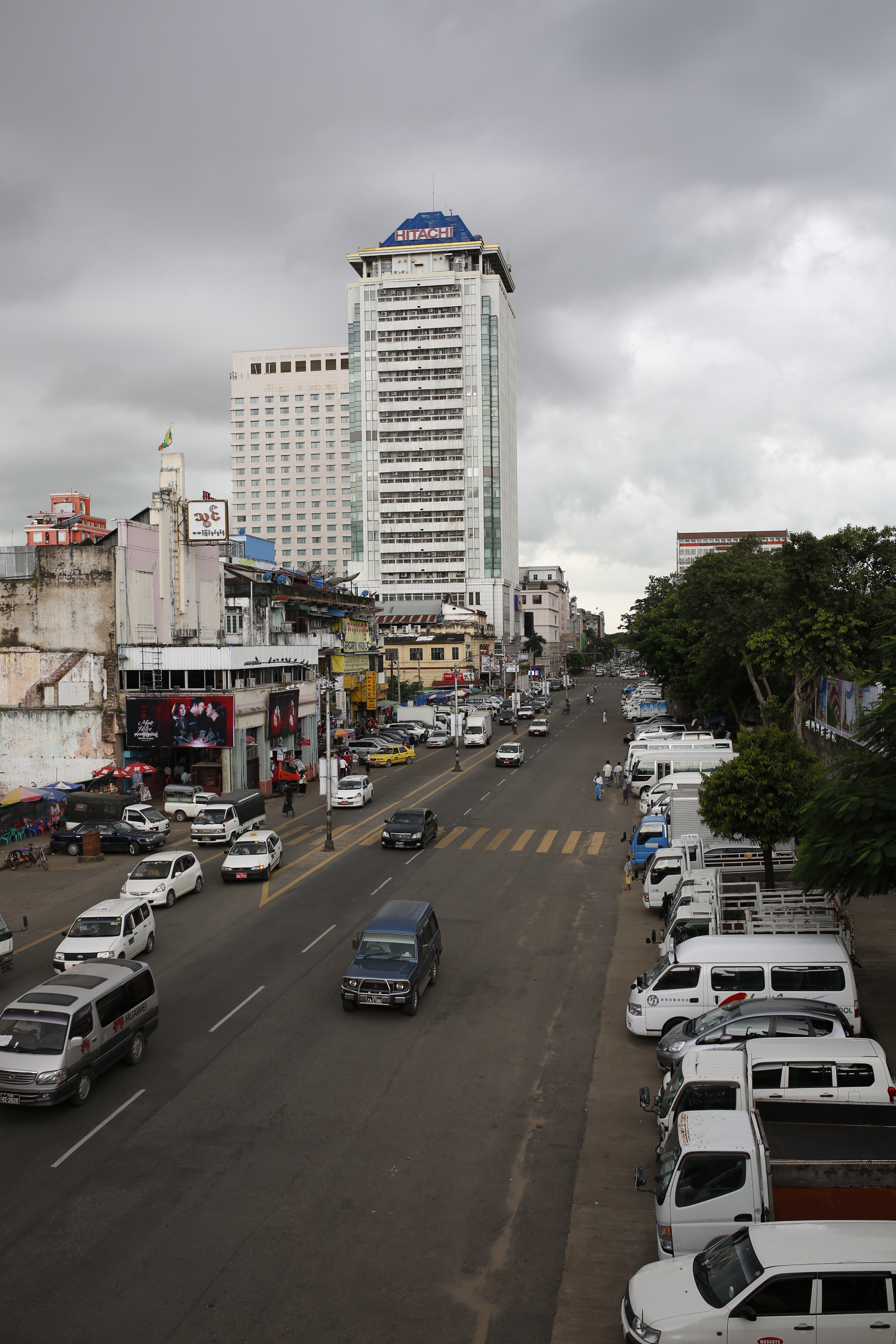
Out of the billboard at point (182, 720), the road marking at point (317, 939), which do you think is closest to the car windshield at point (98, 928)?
the road marking at point (317, 939)

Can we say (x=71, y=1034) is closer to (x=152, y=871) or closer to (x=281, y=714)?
(x=152, y=871)

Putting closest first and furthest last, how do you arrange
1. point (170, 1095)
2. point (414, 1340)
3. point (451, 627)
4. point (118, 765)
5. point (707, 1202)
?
1. point (414, 1340)
2. point (707, 1202)
3. point (170, 1095)
4. point (118, 765)
5. point (451, 627)

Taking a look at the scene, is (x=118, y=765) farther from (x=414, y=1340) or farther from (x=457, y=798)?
(x=414, y=1340)

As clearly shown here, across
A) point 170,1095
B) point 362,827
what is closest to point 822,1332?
point 170,1095

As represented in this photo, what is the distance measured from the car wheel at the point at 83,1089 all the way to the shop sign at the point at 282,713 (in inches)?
1388

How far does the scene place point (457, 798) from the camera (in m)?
45.0

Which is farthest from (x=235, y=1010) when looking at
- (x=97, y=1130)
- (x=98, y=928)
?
(x=97, y=1130)

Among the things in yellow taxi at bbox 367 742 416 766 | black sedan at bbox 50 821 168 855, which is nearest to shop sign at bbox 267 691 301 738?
yellow taxi at bbox 367 742 416 766

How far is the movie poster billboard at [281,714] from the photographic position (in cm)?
4966

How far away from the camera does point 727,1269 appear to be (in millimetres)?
8383

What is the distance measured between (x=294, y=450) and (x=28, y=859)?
161 metres

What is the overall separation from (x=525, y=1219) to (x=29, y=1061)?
731 centimetres

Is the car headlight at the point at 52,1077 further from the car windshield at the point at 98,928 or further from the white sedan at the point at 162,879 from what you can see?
the white sedan at the point at 162,879

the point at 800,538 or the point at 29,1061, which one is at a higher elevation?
the point at 800,538
